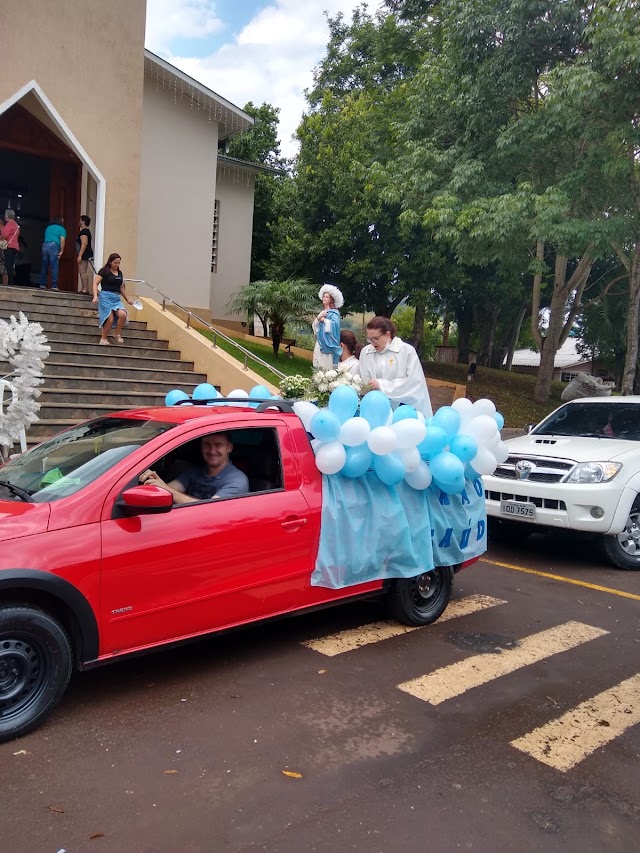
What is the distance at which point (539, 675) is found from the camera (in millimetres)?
4312

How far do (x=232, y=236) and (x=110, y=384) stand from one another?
1024cm

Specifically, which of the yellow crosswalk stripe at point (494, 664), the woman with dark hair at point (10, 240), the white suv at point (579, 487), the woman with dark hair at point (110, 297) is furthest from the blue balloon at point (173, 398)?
the woman with dark hair at point (10, 240)

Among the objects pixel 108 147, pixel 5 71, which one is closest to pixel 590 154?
pixel 108 147

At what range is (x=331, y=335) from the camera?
349 inches

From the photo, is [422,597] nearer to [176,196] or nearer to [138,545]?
[138,545]

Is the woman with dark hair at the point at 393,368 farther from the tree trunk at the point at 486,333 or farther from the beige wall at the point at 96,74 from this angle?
the tree trunk at the point at 486,333

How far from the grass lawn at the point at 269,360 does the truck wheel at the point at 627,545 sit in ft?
22.2

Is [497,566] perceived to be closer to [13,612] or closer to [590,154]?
[13,612]

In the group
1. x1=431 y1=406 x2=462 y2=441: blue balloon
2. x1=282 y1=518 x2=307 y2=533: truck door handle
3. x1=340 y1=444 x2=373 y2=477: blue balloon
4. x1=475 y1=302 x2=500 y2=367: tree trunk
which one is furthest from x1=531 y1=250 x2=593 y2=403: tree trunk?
x1=282 y1=518 x2=307 y2=533: truck door handle

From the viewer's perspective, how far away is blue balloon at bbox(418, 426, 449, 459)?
477 cm

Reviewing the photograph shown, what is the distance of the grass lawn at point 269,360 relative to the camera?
1285 cm

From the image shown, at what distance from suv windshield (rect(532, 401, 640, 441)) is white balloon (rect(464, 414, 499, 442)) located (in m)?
3.06

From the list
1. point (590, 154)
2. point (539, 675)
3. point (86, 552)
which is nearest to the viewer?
point (86, 552)

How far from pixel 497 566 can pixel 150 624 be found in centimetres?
427
